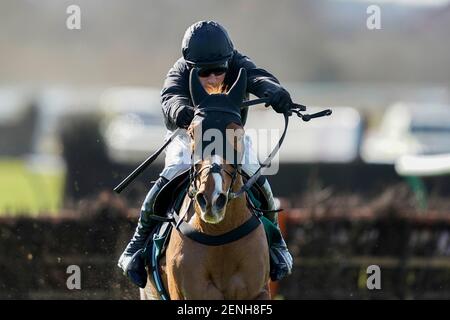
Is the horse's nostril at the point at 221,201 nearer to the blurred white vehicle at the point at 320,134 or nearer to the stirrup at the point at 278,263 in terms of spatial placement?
the stirrup at the point at 278,263

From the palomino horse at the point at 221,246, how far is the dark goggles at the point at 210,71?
0.65 meters

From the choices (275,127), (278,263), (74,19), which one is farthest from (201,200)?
(275,127)

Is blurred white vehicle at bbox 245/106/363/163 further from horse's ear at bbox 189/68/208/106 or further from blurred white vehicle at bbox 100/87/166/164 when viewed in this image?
horse's ear at bbox 189/68/208/106

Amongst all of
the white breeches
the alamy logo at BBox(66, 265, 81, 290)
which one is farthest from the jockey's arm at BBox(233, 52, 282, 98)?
the alamy logo at BBox(66, 265, 81, 290)

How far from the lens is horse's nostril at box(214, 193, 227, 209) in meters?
5.98

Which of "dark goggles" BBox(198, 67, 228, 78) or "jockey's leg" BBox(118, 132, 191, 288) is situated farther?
"jockey's leg" BBox(118, 132, 191, 288)

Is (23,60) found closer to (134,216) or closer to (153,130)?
(153,130)

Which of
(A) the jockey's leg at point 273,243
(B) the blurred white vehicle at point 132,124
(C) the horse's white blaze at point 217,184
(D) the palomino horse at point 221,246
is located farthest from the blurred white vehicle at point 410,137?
(C) the horse's white blaze at point 217,184

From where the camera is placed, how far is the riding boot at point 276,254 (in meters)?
7.07

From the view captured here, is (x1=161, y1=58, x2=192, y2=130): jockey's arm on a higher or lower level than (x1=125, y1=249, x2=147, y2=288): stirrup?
higher

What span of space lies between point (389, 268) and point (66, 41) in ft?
93.3

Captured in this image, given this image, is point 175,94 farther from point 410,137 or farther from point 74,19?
point 410,137

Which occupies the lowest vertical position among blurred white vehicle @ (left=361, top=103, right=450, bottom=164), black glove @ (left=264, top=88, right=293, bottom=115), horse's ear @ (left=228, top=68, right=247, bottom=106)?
blurred white vehicle @ (left=361, top=103, right=450, bottom=164)
